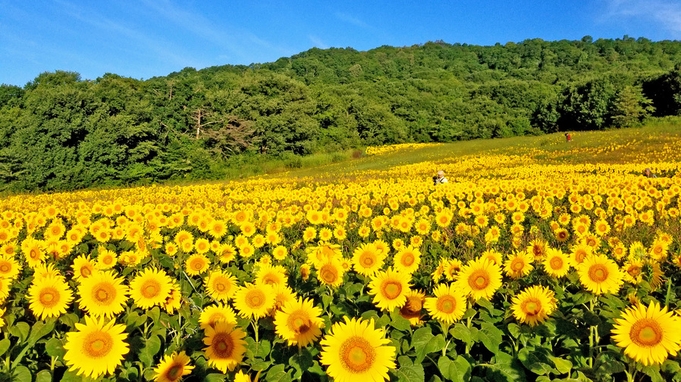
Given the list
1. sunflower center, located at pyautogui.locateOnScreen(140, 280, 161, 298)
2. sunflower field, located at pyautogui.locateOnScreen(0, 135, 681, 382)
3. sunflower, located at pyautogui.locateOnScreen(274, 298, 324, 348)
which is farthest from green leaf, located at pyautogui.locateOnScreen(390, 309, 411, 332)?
sunflower center, located at pyautogui.locateOnScreen(140, 280, 161, 298)

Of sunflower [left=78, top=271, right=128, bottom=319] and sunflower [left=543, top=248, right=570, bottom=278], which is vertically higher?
sunflower [left=78, top=271, right=128, bottom=319]

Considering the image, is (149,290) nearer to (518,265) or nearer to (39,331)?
(39,331)

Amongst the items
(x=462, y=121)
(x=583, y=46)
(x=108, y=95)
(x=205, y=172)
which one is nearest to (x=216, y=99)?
(x=108, y=95)

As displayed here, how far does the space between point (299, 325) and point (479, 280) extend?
1115mm

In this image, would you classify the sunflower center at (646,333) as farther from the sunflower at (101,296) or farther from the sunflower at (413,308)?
the sunflower at (101,296)

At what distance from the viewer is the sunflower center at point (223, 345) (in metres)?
2.00

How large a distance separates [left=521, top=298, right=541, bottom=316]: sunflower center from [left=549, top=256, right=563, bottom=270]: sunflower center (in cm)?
71

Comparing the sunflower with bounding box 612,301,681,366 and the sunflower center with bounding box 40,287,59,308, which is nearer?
the sunflower with bounding box 612,301,681,366

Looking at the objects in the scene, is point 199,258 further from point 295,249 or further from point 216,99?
point 216,99

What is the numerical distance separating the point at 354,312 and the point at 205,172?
38.2 meters

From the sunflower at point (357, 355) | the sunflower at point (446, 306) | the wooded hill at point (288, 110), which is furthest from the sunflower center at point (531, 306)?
the wooded hill at point (288, 110)

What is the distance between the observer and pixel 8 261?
281 centimetres

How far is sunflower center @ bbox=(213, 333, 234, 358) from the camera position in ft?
6.57

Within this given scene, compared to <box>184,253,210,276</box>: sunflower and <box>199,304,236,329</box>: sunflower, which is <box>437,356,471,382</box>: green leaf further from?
<box>184,253,210,276</box>: sunflower
